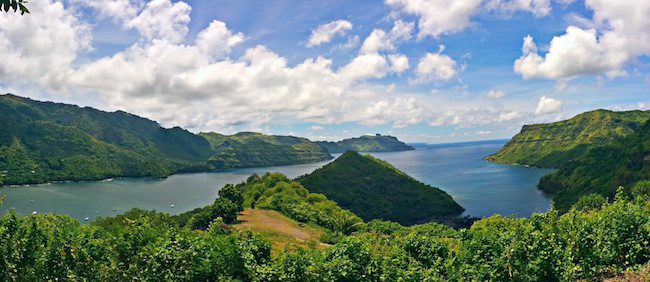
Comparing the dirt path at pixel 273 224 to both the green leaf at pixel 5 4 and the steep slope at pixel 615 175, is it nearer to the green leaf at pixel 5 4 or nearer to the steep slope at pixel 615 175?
the green leaf at pixel 5 4

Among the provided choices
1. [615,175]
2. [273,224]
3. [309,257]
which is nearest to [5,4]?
[309,257]

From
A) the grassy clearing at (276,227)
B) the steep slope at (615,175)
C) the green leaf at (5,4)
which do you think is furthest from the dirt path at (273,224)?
the steep slope at (615,175)

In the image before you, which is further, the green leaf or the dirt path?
the dirt path

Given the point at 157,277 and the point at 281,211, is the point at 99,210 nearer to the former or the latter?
the point at 281,211

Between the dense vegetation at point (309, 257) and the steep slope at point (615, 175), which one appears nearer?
the dense vegetation at point (309, 257)

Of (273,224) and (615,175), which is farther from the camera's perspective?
(615,175)

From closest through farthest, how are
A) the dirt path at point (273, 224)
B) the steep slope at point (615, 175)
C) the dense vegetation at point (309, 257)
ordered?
the dense vegetation at point (309, 257) → the dirt path at point (273, 224) → the steep slope at point (615, 175)

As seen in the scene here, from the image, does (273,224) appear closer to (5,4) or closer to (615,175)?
(5,4)

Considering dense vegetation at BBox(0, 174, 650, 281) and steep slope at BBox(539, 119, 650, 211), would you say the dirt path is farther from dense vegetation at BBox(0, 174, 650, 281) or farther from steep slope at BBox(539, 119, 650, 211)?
steep slope at BBox(539, 119, 650, 211)

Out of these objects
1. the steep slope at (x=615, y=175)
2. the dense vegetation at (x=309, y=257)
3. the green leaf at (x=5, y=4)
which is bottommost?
the steep slope at (x=615, y=175)

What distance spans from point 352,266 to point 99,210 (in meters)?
193

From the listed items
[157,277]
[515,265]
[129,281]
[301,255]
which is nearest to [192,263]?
[157,277]

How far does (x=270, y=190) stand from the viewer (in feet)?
465

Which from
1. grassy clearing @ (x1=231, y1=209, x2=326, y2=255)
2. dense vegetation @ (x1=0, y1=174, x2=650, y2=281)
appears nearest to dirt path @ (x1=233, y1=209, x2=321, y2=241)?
grassy clearing @ (x1=231, y1=209, x2=326, y2=255)
